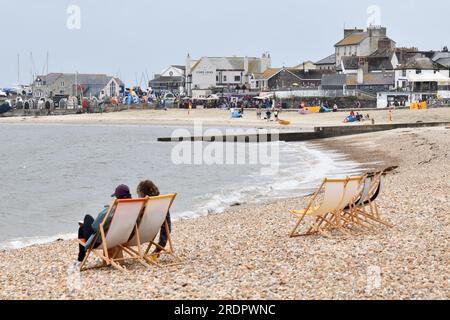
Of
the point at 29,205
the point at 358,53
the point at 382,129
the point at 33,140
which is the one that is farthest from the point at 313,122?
the point at 358,53

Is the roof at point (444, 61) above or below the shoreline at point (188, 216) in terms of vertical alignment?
above

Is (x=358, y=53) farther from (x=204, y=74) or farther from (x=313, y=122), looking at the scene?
(x=313, y=122)

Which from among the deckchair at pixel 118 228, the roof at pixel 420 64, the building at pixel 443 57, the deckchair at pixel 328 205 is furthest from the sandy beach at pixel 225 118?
the deckchair at pixel 118 228

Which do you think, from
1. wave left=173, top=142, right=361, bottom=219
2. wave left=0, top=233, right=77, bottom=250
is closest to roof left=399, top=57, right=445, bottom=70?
wave left=173, top=142, right=361, bottom=219

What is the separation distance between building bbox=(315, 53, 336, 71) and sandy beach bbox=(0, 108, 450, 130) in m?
37.1

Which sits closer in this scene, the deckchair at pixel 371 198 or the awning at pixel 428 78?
the deckchair at pixel 371 198

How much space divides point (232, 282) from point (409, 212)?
541 centimetres

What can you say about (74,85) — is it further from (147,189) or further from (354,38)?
(147,189)

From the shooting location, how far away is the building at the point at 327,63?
394ft

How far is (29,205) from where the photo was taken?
2369 centimetres

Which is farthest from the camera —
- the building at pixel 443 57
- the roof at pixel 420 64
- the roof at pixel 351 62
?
the roof at pixel 351 62

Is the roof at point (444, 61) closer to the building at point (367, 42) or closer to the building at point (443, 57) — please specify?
the building at point (443, 57)

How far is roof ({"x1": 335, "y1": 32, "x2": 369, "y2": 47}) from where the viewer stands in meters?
110

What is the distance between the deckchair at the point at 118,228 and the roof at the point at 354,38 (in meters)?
104
